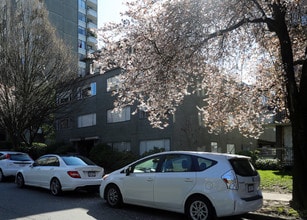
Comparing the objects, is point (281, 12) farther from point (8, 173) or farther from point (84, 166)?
point (8, 173)

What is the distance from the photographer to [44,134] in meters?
40.3

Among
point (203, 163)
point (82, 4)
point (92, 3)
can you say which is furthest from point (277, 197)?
point (92, 3)

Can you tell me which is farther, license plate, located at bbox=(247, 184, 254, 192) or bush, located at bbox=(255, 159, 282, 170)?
bush, located at bbox=(255, 159, 282, 170)

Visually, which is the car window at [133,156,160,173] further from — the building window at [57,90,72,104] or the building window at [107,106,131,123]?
the building window at [57,90,72,104]

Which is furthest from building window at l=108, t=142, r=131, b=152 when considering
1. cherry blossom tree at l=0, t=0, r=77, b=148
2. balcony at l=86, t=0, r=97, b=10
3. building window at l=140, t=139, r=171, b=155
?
balcony at l=86, t=0, r=97, b=10

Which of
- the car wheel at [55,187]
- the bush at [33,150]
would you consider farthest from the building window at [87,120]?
the car wheel at [55,187]

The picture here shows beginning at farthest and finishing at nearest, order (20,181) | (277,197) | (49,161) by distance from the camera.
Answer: (20,181) < (49,161) < (277,197)

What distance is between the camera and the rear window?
784 cm

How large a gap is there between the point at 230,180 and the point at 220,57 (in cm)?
509

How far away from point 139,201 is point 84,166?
359 cm

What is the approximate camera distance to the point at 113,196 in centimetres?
966

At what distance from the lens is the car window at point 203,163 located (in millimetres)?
7922

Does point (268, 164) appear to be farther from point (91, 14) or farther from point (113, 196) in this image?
point (91, 14)

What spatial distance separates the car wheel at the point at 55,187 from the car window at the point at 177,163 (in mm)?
4698
